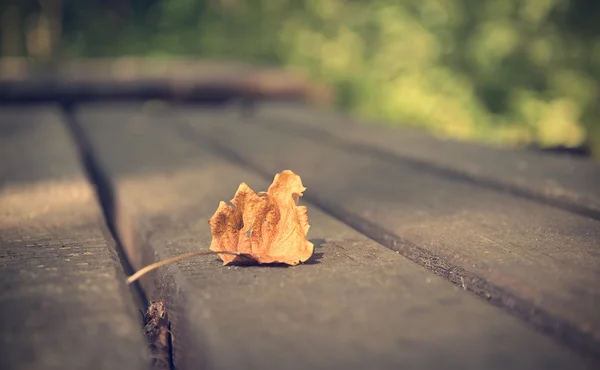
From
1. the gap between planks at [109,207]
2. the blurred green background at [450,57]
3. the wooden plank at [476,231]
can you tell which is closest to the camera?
the wooden plank at [476,231]

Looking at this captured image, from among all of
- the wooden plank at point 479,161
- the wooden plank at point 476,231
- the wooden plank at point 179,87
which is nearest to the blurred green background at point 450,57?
the wooden plank at point 179,87

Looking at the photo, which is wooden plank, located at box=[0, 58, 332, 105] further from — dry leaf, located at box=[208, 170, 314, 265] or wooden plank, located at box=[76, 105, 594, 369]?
dry leaf, located at box=[208, 170, 314, 265]

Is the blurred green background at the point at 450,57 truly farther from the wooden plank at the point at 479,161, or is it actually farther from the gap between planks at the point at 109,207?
the gap between planks at the point at 109,207

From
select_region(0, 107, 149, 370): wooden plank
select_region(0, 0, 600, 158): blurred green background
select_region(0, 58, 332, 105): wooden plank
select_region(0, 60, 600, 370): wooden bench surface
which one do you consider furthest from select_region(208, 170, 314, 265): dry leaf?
select_region(0, 58, 332, 105): wooden plank

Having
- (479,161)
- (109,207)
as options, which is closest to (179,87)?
(109,207)

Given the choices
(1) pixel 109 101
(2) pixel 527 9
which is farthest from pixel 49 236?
(2) pixel 527 9

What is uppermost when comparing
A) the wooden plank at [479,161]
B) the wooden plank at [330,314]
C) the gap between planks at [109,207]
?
the wooden plank at [330,314]

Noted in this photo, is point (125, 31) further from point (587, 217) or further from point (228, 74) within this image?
point (587, 217)
